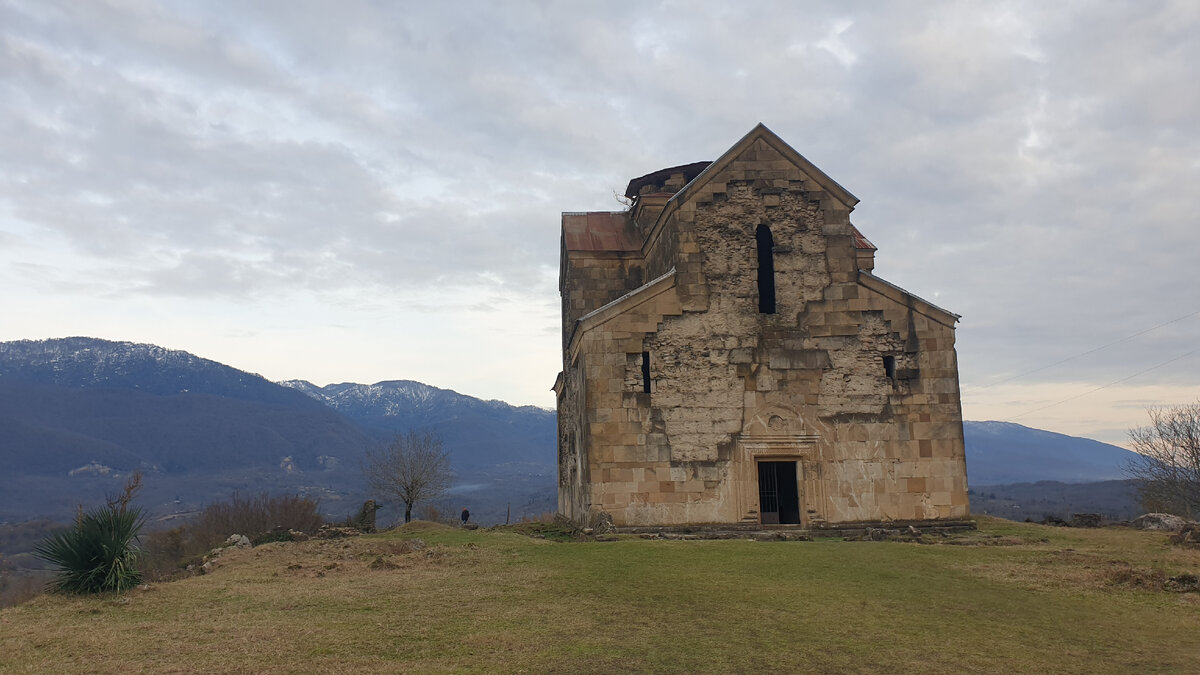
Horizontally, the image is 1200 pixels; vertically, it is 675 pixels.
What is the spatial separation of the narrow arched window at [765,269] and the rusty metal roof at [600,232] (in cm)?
556

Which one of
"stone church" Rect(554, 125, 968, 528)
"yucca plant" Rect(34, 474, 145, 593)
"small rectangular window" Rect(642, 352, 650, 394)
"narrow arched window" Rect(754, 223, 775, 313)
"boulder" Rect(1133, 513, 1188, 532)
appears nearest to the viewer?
"yucca plant" Rect(34, 474, 145, 593)

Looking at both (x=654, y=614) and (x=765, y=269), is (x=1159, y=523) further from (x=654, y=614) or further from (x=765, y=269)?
(x=654, y=614)

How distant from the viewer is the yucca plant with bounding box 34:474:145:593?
12.2 meters

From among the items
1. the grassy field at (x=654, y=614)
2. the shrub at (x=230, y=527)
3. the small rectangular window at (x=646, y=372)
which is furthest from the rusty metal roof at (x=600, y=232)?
the shrub at (x=230, y=527)

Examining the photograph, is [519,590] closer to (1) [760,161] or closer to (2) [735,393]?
(2) [735,393]

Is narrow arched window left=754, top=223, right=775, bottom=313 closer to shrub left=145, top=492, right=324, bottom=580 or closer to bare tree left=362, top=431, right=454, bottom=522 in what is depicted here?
shrub left=145, top=492, right=324, bottom=580

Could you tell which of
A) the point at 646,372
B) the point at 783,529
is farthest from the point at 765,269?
the point at 783,529

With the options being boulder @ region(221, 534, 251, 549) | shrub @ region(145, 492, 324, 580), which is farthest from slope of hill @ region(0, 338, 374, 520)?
boulder @ region(221, 534, 251, 549)

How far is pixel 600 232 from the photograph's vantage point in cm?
2630

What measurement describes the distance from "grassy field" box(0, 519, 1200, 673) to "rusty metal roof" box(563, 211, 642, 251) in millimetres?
11774

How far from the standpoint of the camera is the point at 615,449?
18.6 m

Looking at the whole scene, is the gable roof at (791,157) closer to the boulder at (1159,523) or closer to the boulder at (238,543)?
the boulder at (1159,523)

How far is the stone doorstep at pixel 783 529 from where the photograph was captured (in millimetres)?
18062

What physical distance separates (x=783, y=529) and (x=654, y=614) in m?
A: 9.33
